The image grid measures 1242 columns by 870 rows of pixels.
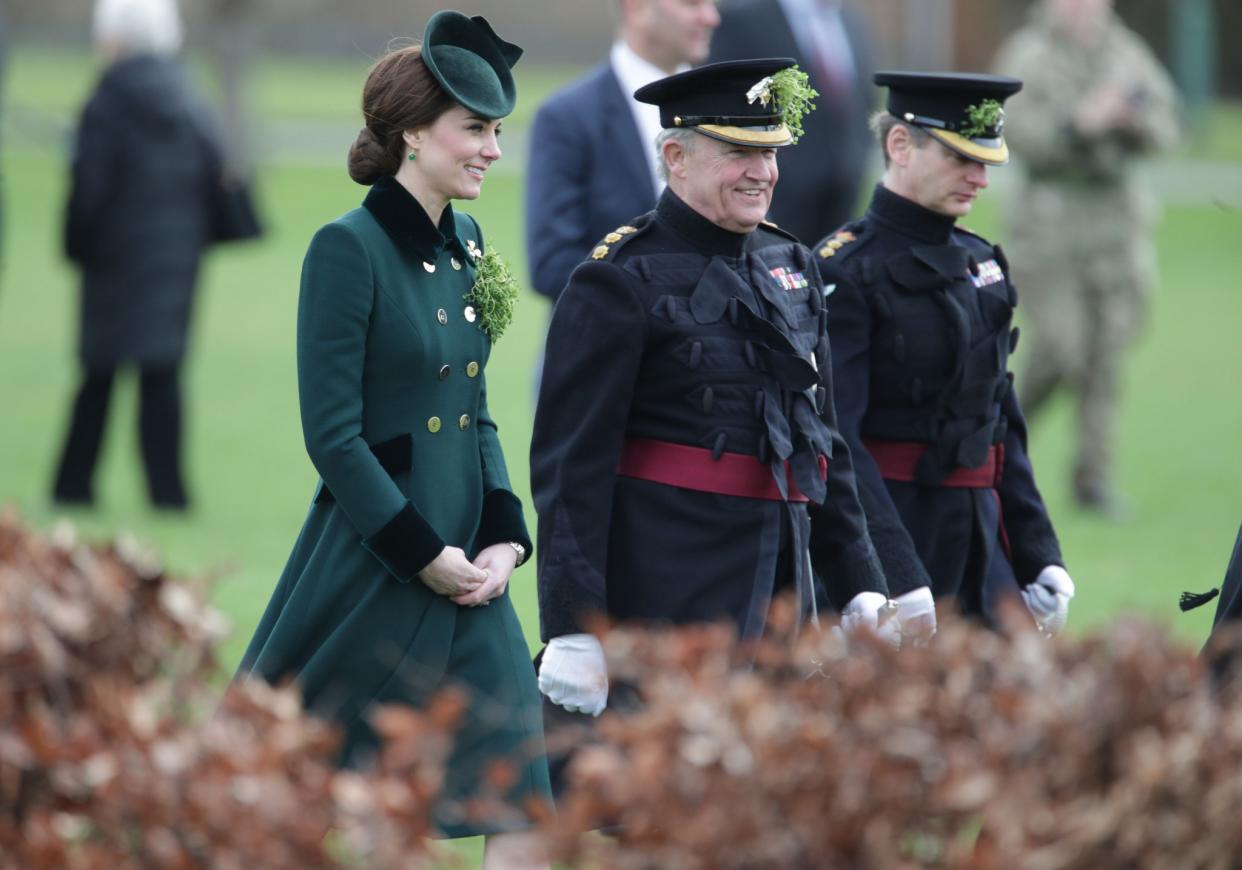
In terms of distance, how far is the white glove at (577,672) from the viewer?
4219 millimetres

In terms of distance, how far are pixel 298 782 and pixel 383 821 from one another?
0.15 m

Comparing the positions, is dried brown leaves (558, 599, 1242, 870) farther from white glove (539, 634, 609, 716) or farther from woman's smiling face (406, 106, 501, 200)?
woman's smiling face (406, 106, 501, 200)

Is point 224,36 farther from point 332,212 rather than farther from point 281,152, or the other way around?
point 332,212

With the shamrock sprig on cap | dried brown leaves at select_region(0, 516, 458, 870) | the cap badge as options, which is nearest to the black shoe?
the shamrock sprig on cap

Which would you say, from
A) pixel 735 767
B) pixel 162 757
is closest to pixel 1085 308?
pixel 735 767

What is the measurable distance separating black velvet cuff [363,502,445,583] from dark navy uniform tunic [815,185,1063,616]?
1.08m

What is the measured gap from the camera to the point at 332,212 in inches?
871

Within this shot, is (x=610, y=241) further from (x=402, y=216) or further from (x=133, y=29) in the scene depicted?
(x=133, y=29)

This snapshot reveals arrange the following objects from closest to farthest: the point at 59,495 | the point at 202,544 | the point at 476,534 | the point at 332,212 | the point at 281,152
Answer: the point at 476,534 → the point at 202,544 → the point at 59,495 → the point at 332,212 → the point at 281,152

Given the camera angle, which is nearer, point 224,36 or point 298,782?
point 298,782

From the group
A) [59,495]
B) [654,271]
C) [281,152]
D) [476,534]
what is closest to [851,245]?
[654,271]

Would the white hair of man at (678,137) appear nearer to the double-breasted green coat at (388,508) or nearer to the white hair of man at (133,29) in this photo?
the double-breasted green coat at (388,508)

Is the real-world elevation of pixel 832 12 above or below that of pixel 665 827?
below

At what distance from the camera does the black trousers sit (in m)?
9.68
